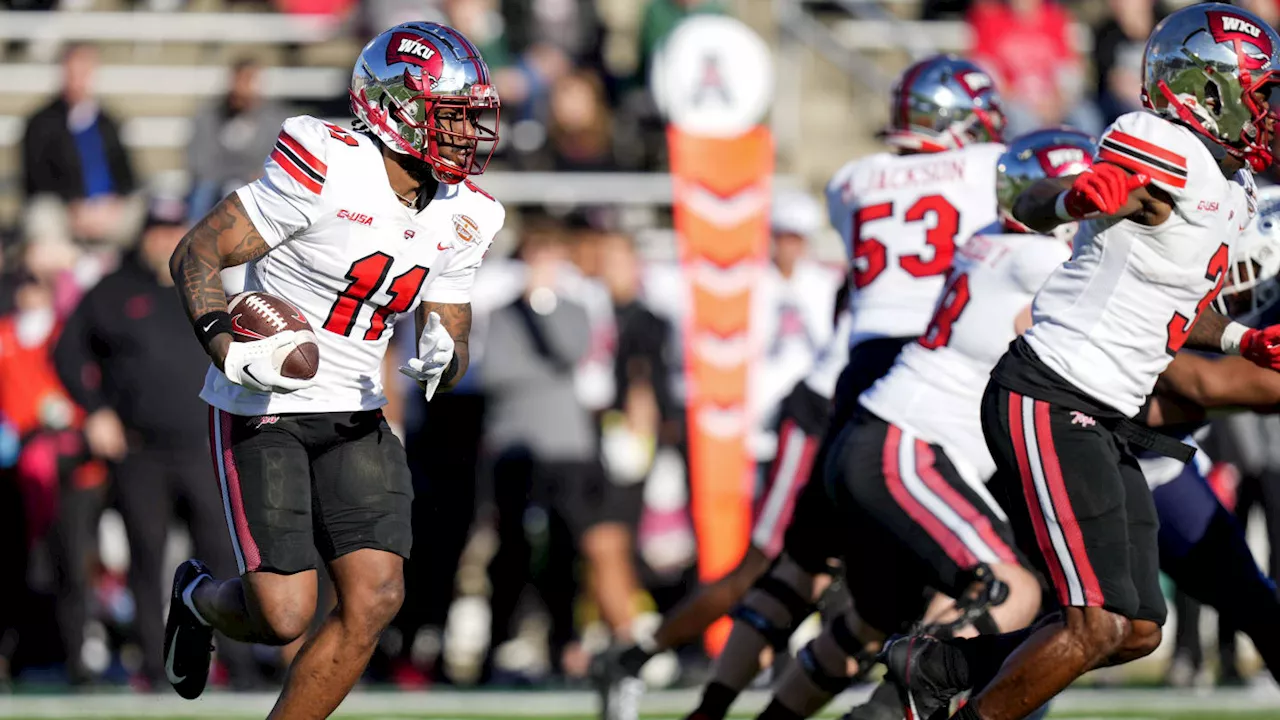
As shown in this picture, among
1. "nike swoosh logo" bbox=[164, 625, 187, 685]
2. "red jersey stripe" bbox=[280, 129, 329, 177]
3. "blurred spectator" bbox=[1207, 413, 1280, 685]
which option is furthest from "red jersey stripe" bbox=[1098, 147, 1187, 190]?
"blurred spectator" bbox=[1207, 413, 1280, 685]

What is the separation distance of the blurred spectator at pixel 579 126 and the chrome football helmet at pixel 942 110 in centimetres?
423

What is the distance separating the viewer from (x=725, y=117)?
9445mm

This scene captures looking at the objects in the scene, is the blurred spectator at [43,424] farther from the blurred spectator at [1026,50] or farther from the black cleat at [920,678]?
the blurred spectator at [1026,50]

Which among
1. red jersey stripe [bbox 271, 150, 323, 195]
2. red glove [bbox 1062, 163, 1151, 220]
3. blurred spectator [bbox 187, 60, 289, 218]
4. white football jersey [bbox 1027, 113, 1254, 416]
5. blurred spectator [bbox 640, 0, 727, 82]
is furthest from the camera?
blurred spectator [bbox 640, 0, 727, 82]

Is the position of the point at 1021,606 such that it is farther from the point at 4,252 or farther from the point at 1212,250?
the point at 4,252

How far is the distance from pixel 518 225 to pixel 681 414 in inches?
82.8

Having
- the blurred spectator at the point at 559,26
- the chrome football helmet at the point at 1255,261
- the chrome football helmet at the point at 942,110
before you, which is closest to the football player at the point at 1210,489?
the chrome football helmet at the point at 1255,261

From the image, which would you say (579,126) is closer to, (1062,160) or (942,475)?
(1062,160)

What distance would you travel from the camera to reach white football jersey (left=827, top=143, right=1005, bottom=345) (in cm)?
587

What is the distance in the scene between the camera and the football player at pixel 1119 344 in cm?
457

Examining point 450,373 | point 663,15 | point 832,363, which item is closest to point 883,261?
point 832,363

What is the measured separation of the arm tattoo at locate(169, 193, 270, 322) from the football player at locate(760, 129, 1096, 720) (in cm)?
186

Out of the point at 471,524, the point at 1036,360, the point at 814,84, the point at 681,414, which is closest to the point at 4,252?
the point at 471,524

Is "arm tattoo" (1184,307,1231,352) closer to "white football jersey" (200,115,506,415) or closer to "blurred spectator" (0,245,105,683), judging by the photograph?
"white football jersey" (200,115,506,415)
